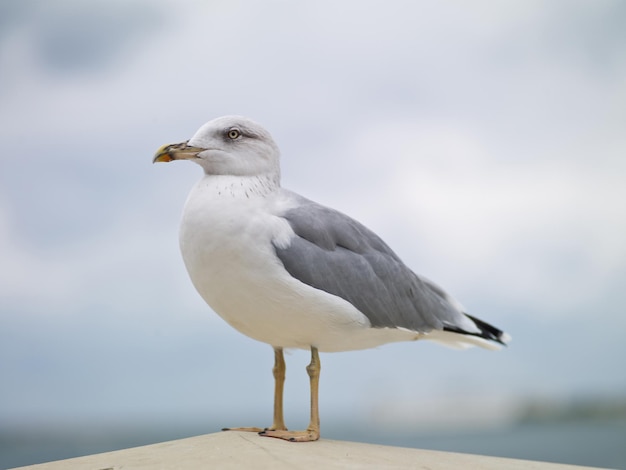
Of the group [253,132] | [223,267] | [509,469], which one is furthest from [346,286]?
[509,469]

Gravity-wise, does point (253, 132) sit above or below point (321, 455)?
above

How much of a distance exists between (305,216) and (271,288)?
2.14 ft

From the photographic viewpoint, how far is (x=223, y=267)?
523 cm

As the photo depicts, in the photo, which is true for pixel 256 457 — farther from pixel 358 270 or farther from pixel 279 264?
pixel 358 270

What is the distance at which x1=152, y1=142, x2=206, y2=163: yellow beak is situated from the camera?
5.59 metres

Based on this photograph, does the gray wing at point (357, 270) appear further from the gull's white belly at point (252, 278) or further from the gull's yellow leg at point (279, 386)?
the gull's yellow leg at point (279, 386)

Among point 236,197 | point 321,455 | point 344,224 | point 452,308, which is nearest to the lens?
point 321,455

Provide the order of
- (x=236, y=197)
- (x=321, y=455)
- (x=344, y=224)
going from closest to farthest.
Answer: (x=321, y=455), (x=236, y=197), (x=344, y=224)

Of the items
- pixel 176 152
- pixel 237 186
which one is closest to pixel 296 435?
pixel 237 186

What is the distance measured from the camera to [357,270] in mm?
5660

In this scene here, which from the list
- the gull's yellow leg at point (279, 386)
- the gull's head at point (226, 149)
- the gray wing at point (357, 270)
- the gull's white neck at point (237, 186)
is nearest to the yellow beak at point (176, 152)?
the gull's head at point (226, 149)

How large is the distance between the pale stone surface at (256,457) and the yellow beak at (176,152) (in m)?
2.09

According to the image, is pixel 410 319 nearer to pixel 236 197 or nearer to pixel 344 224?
pixel 344 224

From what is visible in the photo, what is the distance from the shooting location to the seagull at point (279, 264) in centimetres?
523
